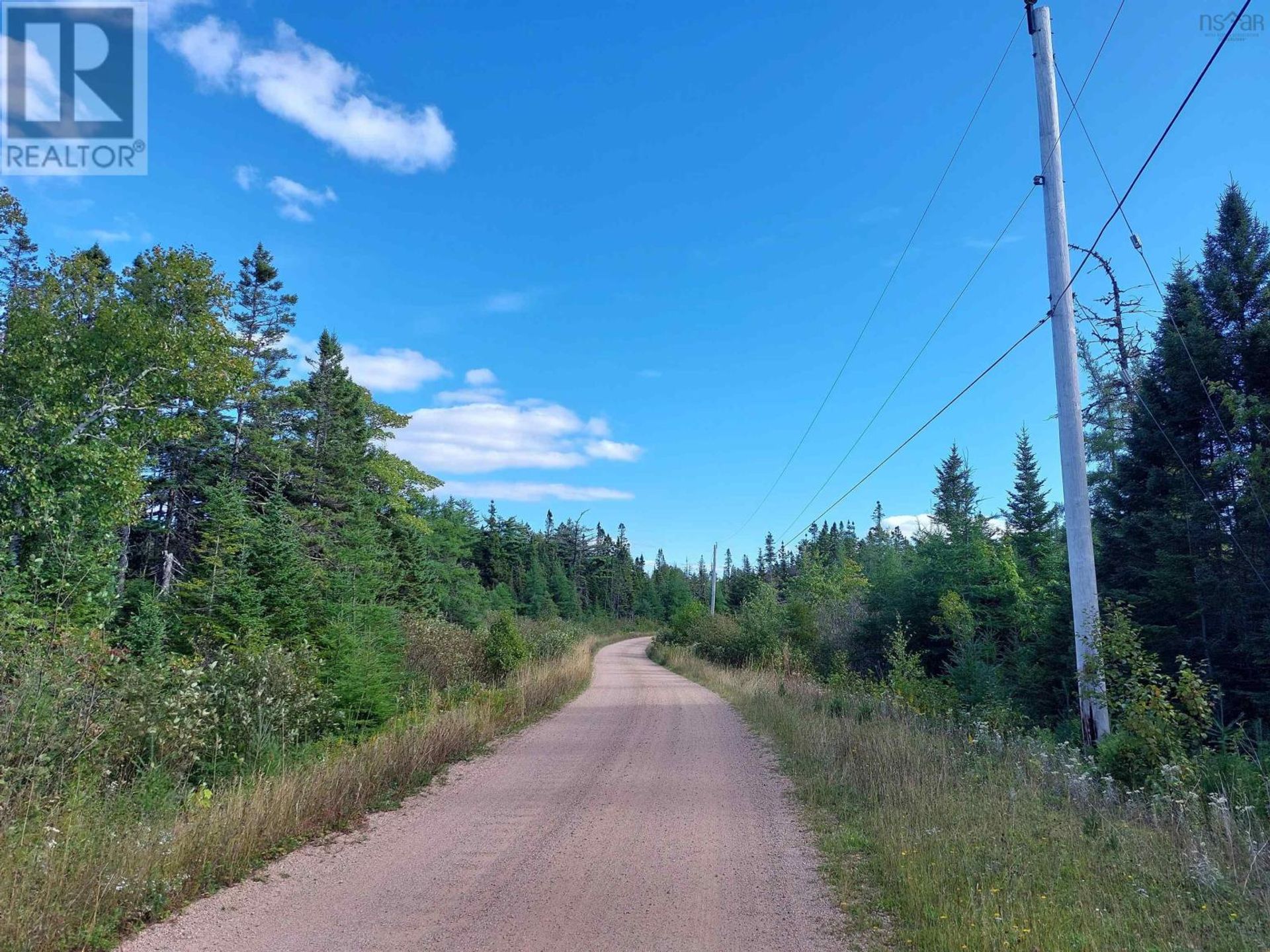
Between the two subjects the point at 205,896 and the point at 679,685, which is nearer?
the point at 205,896

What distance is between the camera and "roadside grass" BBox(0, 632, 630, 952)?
3.90 metres

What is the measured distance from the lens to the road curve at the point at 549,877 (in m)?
4.10

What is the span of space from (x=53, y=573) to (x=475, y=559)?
6322cm

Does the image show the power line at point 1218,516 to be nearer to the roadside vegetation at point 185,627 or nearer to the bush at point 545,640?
the roadside vegetation at point 185,627

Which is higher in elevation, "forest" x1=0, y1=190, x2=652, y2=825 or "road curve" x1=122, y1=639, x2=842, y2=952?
"forest" x1=0, y1=190, x2=652, y2=825

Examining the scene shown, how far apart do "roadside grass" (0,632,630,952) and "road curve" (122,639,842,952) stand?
24 cm

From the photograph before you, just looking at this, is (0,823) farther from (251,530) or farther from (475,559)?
(475,559)

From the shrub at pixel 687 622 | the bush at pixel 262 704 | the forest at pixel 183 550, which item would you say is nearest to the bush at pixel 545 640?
the forest at pixel 183 550

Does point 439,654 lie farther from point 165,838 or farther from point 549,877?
point 549,877

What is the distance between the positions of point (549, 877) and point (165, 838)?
280 cm

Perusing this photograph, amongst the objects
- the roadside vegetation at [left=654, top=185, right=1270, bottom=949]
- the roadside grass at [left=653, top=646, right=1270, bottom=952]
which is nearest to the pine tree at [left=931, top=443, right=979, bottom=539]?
the roadside vegetation at [left=654, top=185, right=1270, bottom=949]

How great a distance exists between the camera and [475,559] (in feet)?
243

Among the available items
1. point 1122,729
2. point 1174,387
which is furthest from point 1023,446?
point 1122,729

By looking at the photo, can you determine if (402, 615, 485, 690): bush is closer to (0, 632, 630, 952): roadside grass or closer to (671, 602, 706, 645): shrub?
(0, 632, 630, 952): roadside grass
